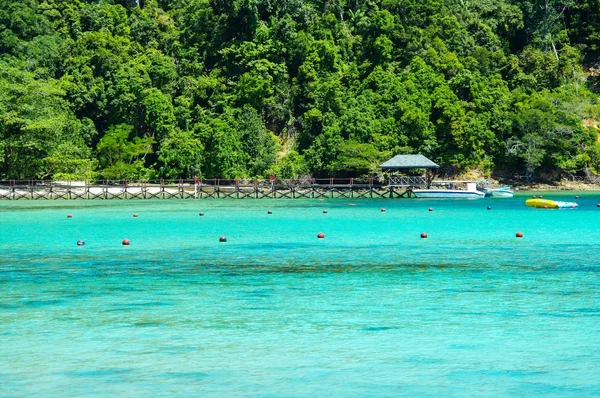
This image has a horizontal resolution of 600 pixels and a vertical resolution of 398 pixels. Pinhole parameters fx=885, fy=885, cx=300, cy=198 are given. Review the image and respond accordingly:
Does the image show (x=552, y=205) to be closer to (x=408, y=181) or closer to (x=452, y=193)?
(x=452, y=193)

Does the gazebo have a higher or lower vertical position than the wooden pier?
higher

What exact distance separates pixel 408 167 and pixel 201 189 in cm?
2277

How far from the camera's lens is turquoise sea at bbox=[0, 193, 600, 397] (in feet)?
52.6

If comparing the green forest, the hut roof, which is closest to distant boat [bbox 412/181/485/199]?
the hut roof

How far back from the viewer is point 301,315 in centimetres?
2222

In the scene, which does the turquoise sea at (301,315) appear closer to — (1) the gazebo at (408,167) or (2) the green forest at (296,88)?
(1) the gazebo at (408,167)

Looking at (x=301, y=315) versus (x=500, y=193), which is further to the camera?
(x=500, y=193)

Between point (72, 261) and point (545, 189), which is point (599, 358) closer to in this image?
point (72, 261)

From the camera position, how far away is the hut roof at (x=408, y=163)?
92.2 meters

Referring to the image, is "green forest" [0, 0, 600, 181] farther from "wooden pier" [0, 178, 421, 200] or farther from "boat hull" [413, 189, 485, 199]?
"boat hull" [413, 189, 485, 199]

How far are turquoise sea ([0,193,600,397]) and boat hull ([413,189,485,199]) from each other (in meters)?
46.1

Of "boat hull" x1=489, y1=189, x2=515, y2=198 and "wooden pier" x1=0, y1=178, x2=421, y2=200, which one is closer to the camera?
"wooden pier" x1=0, y1=178, x2=421, y2=200

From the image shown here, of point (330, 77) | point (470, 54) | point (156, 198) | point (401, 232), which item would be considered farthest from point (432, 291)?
point (470, 54)

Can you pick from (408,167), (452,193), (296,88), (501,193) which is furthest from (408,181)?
(296,88)
